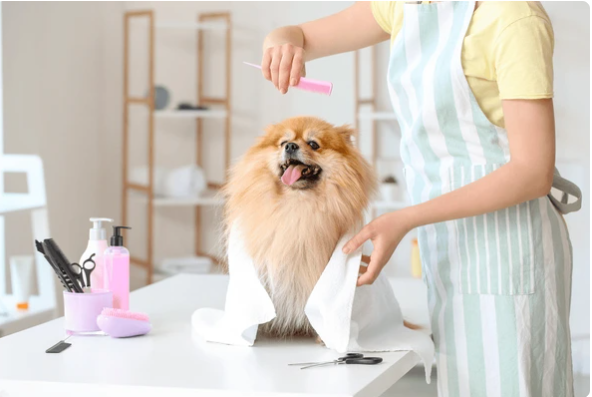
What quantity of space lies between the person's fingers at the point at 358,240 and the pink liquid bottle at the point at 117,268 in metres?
0.42

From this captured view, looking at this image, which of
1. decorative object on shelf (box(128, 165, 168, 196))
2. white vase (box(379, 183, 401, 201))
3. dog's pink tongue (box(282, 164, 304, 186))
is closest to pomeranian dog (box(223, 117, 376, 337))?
dog's pink tongue (box(282, 164, 304, 186))

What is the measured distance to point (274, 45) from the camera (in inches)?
48.9

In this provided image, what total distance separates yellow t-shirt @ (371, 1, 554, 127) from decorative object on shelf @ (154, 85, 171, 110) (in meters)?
2.95

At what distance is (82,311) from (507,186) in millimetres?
733

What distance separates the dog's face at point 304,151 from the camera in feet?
3.98

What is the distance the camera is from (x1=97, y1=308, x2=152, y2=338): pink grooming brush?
1.21 metres

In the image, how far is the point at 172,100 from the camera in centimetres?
415

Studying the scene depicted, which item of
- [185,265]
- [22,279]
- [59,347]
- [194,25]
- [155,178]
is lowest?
[185,265]

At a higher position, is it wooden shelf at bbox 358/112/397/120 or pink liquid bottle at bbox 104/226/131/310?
wooden shelf at bbox 358/112/397/120

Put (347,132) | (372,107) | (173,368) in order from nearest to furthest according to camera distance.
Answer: (173,368) → (347,132) → (372,107)

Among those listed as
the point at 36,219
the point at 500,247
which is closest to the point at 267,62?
the point at 500,247

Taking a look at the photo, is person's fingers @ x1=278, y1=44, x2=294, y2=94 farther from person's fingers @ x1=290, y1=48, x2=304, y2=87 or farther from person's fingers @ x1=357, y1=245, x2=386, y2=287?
person's fingers @ x1=357, y1=245, x2=386, y2=287

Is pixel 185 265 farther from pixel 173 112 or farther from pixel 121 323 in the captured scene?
pixel 121 323

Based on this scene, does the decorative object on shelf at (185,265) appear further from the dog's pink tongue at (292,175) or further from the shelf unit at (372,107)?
the dog's pink tongue at (292,175)
